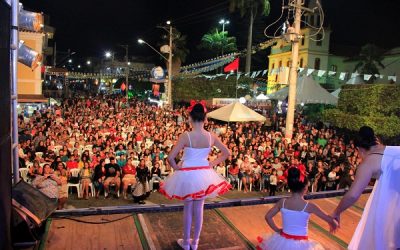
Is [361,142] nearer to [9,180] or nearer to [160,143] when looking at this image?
[9,180]

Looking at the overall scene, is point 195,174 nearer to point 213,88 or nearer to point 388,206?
point 388,206

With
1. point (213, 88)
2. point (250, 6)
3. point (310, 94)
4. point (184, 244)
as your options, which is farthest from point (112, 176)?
point (250, 6)

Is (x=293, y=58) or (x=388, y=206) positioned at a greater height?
(x=293, y=58)

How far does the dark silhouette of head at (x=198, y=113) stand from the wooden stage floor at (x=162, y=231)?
5.24ft

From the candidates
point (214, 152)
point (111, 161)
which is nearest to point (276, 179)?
point (214, 152)

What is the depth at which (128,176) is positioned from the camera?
10.0m

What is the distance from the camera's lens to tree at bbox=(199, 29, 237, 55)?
4631 centimetres

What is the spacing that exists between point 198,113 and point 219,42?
43.7m

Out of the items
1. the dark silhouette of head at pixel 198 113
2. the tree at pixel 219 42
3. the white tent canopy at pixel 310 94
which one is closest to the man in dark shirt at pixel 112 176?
the dark silhouette of head at pixel 198 113

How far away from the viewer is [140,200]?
30.4 feet

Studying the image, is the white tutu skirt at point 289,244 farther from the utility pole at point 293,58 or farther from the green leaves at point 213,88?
the green leaves at point 213,88

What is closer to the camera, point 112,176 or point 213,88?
point 112,176

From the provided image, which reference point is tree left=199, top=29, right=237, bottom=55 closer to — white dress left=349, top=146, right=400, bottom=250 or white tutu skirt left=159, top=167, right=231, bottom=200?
white tutu skirt left=159, top=167, right=231, bottom=200

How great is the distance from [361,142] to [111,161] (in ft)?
26.3
